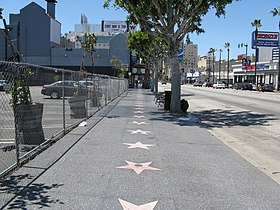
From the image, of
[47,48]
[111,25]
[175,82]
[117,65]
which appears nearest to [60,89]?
[175,82]

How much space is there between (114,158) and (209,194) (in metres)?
2.87

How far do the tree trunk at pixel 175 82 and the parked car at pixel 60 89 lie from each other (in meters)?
6.33

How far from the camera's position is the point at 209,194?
19.8ft

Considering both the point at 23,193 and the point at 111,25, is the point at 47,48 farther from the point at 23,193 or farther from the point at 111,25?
the point at 111,25

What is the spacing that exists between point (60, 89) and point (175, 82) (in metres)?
9.82

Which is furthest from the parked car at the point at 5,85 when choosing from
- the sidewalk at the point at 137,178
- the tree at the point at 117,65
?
the tree at the point at 117,65

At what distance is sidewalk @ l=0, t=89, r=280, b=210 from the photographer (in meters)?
5.54

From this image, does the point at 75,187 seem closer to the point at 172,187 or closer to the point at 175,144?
the point at 172,187

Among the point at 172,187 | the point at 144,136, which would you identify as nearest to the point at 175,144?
the point at 144,136

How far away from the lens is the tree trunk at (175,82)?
66.6 feet

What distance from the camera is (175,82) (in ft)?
66.7

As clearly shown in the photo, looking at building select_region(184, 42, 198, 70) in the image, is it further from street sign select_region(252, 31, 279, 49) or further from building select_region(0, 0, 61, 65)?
building select_region(0, 0, 61, 65)

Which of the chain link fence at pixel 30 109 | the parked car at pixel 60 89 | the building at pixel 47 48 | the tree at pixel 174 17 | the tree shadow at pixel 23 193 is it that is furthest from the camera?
the building at pixel 47 48

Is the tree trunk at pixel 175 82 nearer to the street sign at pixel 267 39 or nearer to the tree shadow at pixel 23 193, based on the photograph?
the tree shadow at pixel 23 193
